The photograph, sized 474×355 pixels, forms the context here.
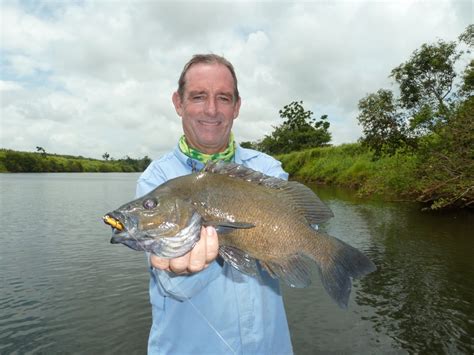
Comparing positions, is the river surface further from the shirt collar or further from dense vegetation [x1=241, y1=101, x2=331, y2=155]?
dense vegetation [x1=241, y1=101, x2=331, y2=155]

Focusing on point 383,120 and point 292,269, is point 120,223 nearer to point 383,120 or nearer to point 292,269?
point 292,269

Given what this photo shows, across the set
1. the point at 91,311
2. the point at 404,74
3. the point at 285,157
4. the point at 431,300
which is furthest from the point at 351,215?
the point at 285,157

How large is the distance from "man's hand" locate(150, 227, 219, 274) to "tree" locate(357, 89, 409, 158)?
72.2 feet

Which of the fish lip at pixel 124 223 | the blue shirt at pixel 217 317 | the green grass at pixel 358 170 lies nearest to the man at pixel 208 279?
the blue shirt at pixel 217 317

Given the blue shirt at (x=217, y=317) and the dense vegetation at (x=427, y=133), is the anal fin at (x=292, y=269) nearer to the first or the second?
the blue shirt at (x=217, y=317)

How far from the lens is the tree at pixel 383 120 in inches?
880

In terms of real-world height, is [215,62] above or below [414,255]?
above

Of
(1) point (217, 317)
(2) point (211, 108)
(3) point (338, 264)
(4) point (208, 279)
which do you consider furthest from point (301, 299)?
(2) point (211, 108)

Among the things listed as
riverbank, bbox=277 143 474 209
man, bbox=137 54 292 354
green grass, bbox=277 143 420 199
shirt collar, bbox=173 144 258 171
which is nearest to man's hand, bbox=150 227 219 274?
man, bbox=137 54 292 354

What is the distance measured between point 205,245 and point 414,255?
509 inches

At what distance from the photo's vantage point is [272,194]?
2.76m

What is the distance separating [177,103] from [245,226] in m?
1.57

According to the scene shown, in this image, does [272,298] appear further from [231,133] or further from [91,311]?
[91,311]

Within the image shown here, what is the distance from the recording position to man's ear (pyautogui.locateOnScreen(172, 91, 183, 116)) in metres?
3.43
